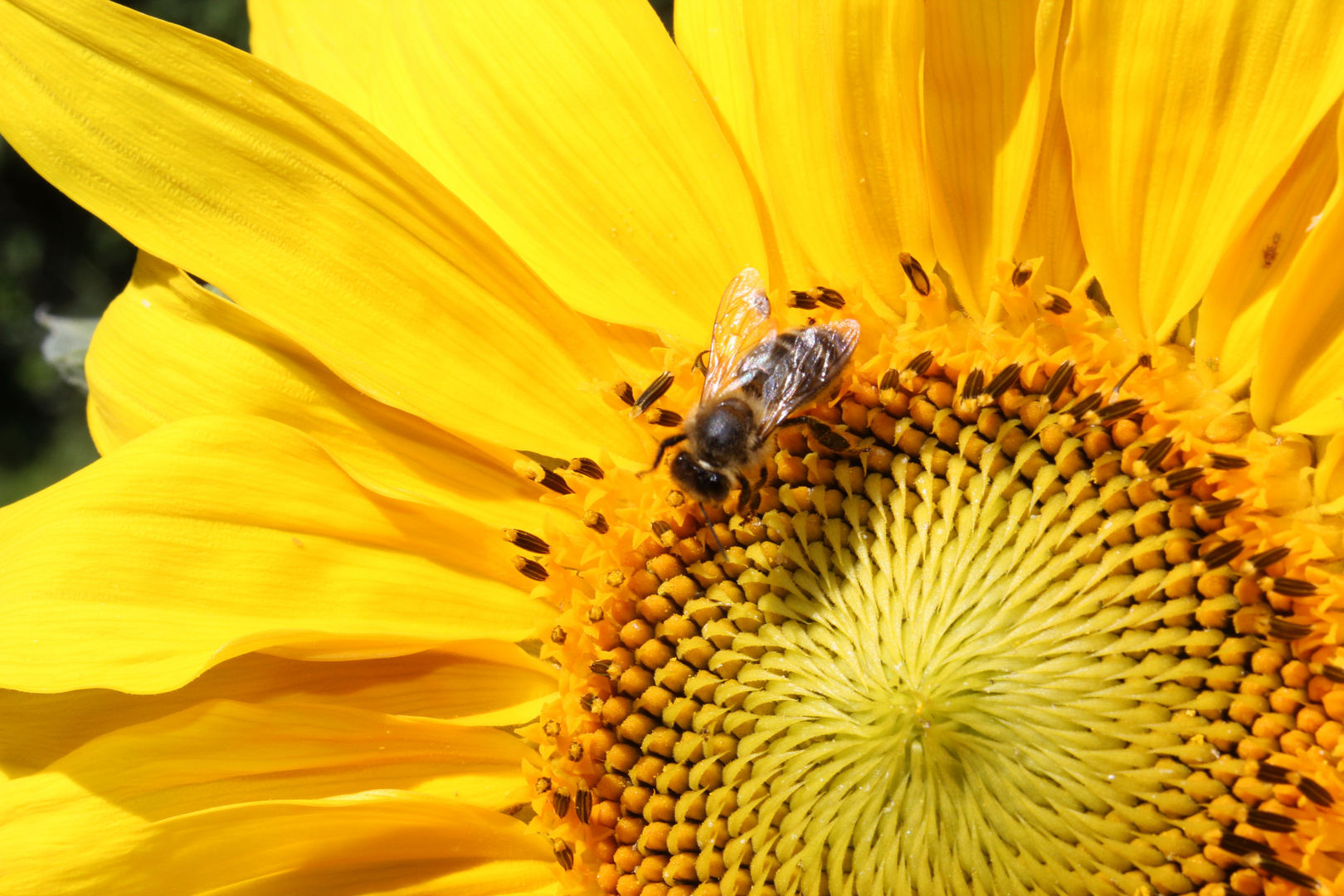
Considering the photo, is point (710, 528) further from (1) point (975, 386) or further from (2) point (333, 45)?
(2) point (333, 45)

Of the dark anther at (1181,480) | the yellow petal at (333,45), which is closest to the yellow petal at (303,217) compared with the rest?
the yellow petal at (333,45)

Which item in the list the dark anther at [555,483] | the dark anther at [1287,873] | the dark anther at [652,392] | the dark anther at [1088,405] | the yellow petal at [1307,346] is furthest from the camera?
the dark anther at [555,483]

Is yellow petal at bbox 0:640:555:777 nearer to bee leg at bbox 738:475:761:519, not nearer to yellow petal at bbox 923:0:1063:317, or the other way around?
bee leg at bbox 738:475:761:519

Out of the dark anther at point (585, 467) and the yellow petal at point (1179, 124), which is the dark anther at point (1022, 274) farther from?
the dark anther at point (585, 467)

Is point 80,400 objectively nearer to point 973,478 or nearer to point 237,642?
point 237,642

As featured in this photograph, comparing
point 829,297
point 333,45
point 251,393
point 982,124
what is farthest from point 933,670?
Answer: point 333,45

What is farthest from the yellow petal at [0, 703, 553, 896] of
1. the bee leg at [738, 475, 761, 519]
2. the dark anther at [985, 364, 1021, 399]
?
the dark anther at [985, 364, 1021, 399]
